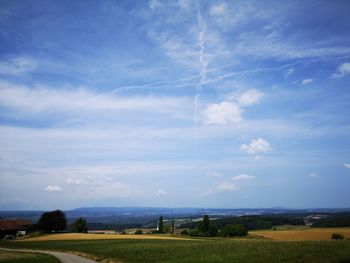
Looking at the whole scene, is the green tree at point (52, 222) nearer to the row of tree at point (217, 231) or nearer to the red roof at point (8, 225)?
the red roof at point (8, 225)

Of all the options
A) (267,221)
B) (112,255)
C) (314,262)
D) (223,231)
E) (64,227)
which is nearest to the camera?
(314,262)

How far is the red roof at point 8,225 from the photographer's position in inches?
4381

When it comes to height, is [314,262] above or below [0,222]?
below

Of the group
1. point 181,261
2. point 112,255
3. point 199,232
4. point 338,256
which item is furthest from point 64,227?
point 338,256

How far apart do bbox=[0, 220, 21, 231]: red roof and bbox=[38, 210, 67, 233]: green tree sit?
31.9 feet

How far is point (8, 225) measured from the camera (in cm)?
11388

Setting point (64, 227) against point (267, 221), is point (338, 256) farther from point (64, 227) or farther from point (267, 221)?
point (267, 221)

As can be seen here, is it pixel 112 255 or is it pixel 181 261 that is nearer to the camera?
pixel 181 261

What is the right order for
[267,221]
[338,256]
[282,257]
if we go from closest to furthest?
[338,256]
[282,257]
[267,221]

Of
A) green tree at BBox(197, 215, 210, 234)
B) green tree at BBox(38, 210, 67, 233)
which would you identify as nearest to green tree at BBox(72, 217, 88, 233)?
green tree at BBox(38, 210, 67, 233)

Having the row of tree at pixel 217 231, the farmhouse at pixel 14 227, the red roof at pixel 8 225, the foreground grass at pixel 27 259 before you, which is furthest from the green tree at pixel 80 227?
the foreground grass at pixel 27 259

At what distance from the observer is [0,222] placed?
372 ft

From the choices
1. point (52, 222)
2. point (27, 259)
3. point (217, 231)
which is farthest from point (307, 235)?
point (52, 222)

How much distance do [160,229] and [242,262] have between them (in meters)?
91.3
